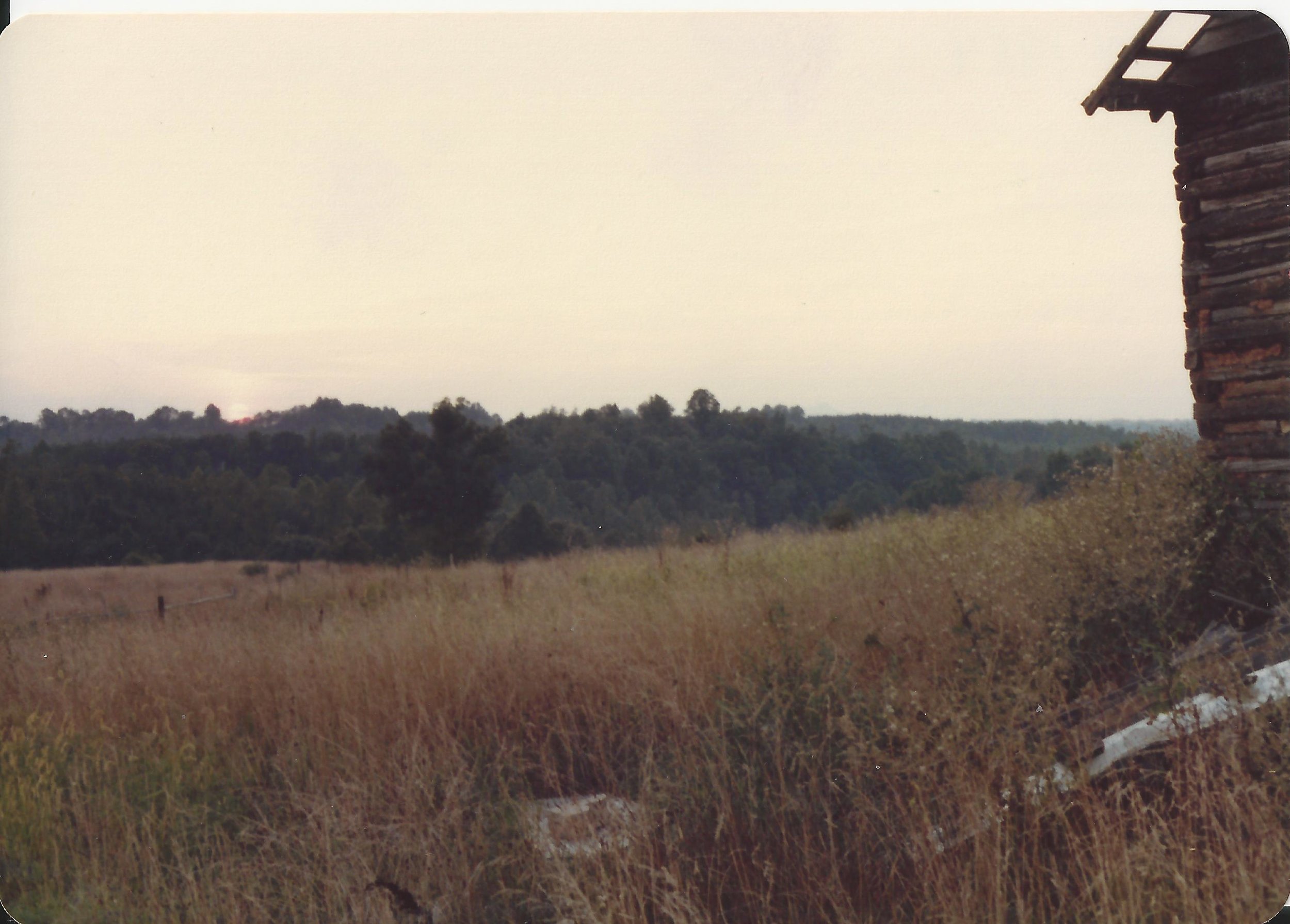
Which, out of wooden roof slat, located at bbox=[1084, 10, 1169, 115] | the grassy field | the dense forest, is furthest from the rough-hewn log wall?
the dense forest

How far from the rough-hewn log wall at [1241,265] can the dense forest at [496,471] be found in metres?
0.85

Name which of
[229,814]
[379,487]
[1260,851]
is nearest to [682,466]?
[229,814]

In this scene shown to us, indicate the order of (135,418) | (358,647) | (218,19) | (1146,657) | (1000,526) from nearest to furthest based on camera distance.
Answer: (218,19)
(1146,657)
(135,418)
(358,647)
(1000,526)

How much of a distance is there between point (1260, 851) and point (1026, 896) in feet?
2.56

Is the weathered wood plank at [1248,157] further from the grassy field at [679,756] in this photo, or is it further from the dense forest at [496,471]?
the grassy field at [679,756]

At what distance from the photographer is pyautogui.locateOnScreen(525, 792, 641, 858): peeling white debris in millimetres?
3207

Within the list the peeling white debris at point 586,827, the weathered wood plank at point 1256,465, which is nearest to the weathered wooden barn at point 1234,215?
the weathered wood plank at point 1256,465

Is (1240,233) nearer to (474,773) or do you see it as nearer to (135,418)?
(474,773)

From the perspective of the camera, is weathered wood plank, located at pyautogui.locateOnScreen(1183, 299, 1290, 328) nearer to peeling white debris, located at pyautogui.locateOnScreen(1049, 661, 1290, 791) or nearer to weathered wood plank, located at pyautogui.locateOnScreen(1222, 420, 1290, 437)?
weathered wood plank, located at pyautogui.locateOnScreen(1222, 420, 1290, 437)

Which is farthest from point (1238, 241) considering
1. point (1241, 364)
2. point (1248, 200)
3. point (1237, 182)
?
point (1241, 364)

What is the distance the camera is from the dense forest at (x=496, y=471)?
5.47 meters

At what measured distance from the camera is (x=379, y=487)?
49.3 feet

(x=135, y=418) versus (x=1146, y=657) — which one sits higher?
(x=135, y=418)

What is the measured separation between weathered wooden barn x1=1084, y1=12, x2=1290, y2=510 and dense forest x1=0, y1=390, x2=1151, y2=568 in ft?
2.89
